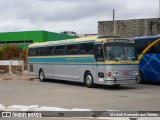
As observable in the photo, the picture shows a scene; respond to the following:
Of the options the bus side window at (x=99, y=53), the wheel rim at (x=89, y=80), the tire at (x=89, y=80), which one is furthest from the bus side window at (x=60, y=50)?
the bus side window at (x=99, y=53)

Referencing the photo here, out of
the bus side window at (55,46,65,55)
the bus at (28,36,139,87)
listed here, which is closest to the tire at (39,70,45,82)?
the bus at (28,36,139,87)

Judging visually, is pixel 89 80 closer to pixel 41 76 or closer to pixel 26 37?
pixel 41 76

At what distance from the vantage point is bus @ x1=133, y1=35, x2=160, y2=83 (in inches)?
930

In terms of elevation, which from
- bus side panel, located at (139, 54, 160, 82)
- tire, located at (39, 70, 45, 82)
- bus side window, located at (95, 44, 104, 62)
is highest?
bus side window, located at (95, 44, 104, 62)

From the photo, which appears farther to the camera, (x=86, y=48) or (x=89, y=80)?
(x=86, y=48)

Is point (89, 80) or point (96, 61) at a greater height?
point (96, 61)

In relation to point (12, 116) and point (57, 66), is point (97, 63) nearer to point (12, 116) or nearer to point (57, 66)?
point (57, 66)

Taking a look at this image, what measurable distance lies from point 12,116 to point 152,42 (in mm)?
14687

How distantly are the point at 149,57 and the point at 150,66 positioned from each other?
579 millimetres

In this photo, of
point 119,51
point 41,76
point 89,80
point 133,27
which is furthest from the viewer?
point 133,27

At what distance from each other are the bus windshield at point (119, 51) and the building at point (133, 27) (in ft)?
62.1

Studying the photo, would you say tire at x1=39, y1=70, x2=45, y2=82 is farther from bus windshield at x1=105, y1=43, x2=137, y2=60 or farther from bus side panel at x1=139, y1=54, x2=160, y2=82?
bus windshield at x1=105, y1=43, x2=137, y2=60

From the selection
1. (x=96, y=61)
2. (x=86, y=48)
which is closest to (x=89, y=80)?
(x=96, y=61)

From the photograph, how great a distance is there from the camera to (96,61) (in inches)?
841
